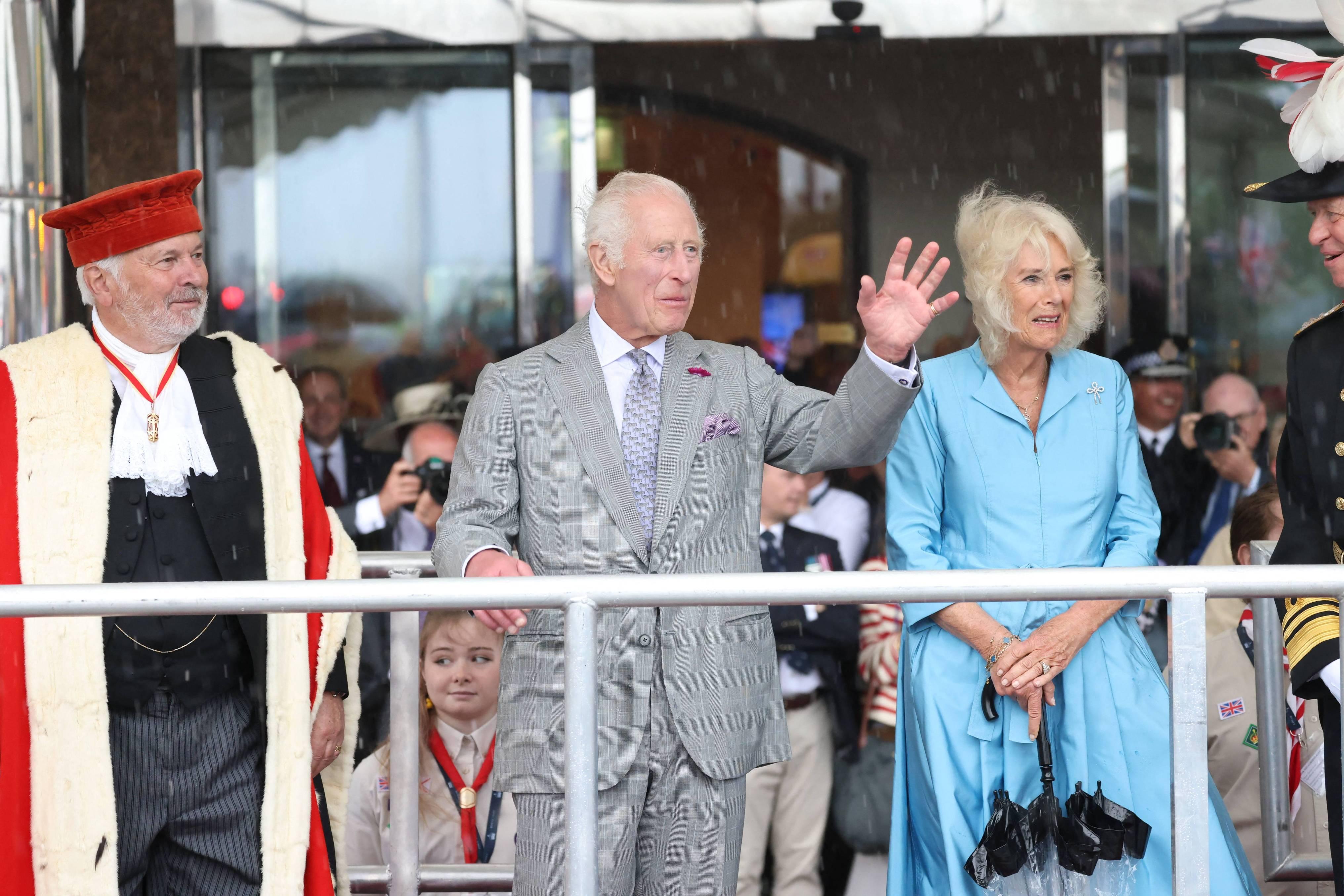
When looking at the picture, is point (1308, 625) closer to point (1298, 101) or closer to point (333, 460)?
point (1298, 101)

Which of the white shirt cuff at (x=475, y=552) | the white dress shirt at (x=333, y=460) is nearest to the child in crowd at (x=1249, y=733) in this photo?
the white shirt cuff at (x=475, y=552)

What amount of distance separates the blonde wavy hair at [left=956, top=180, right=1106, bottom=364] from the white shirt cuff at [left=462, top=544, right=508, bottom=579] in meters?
1.19

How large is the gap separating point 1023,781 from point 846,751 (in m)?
1.49

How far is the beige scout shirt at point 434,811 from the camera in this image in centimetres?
378

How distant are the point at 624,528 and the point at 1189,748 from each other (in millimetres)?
1022

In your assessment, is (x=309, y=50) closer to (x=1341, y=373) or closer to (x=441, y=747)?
(x=441, y=747)

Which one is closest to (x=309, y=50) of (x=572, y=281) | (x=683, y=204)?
(x=572, y=281)

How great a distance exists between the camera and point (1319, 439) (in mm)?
2693

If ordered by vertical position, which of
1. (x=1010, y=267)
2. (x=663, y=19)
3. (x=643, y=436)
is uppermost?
(x=663, y=19)

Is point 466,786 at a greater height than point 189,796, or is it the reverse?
point 189,796

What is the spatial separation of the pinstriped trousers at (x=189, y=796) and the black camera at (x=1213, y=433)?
4.19m

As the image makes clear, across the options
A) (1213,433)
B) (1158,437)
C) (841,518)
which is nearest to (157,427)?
(841,518)

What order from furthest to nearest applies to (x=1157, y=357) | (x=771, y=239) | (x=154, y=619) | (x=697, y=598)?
1. (x=771, y=239)
2. (x=1157, y=357)
3. (x=154, y=619)
4. (x=697, y=598)

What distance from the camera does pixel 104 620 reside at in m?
2.78
